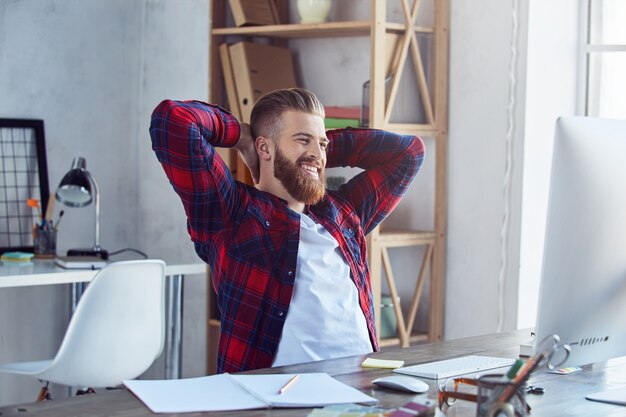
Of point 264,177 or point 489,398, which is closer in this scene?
point 489,398

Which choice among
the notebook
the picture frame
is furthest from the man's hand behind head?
the picture frame

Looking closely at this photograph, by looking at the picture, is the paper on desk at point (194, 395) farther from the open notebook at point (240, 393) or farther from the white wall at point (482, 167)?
the white wall at point (482, 167)

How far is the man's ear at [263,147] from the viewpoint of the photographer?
2465mm

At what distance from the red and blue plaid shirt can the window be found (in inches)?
57.9

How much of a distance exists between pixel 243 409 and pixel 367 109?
2.08 metres

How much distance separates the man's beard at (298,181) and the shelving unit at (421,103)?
1.04 metres

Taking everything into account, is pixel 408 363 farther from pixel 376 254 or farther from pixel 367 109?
pixel 367 109

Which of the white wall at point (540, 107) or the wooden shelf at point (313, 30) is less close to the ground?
the wooden shelf at point (313, 30)

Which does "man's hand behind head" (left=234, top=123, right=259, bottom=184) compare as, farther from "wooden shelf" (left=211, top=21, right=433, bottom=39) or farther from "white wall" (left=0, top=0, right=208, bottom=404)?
"white wall" (left=0, top=0, right=208, bottom=404)

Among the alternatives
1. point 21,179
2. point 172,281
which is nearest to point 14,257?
point 21,179

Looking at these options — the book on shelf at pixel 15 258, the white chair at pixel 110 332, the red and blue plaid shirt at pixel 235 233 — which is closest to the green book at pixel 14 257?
the book on shelf at pixel 15 258

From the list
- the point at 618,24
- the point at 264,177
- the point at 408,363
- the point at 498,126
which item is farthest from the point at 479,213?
the point at 408,363

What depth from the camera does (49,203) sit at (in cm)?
388

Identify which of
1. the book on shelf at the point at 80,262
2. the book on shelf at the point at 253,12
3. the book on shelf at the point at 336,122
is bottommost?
the book on shelf at the point at 80,262
